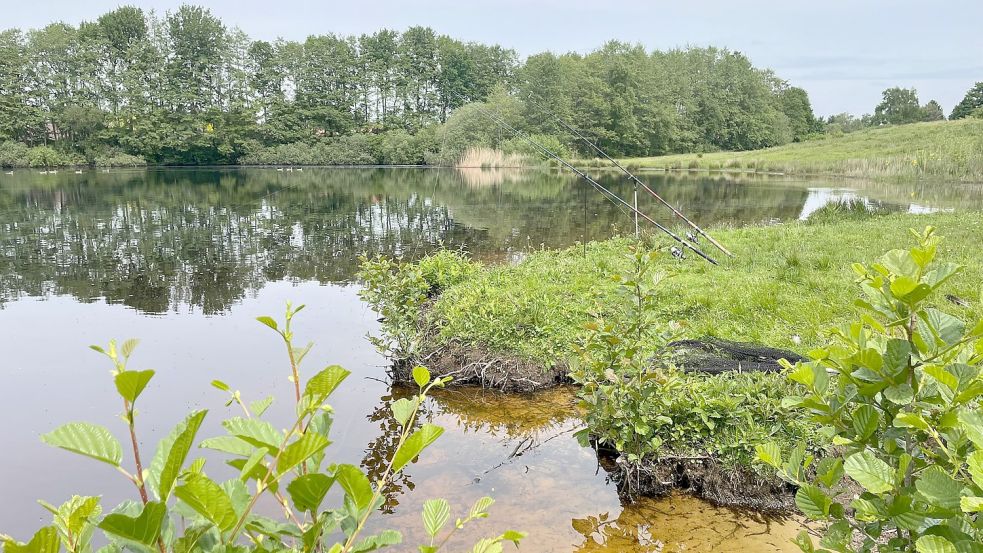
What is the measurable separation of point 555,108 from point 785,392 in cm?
5551

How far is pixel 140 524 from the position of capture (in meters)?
0.91

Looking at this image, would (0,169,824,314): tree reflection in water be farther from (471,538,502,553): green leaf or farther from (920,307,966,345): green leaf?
(920,307,966,345): green leaf

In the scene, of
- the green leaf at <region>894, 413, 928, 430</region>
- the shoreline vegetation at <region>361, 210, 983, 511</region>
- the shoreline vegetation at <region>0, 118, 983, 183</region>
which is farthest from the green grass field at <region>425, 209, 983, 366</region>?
the shoreline vegetation at <region>0, 118, 983, 183</region>

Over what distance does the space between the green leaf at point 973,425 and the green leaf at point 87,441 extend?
4.82 ft

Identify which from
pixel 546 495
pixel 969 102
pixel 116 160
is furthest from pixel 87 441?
pixel 969 102

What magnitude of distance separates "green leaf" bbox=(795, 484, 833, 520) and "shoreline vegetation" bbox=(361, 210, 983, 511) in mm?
230

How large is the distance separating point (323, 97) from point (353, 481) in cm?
6707

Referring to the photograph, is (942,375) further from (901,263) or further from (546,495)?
(546,495)

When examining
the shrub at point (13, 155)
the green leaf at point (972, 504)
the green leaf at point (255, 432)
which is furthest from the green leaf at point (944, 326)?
the shrub at point (13, 155)

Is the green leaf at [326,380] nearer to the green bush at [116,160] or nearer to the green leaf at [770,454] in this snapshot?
the green leaf at [770,454]

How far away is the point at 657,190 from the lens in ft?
93.2

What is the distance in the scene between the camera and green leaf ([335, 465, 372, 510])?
107 centimetres

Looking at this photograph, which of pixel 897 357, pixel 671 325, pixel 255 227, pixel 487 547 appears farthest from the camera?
pixel 255 227

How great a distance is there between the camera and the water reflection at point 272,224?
1210 centimetres
